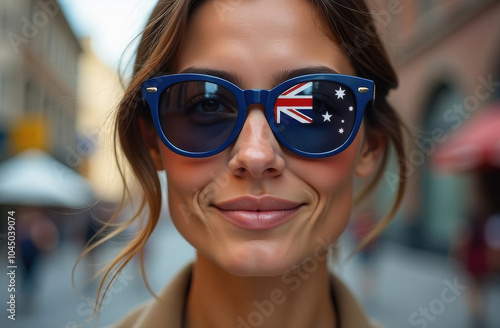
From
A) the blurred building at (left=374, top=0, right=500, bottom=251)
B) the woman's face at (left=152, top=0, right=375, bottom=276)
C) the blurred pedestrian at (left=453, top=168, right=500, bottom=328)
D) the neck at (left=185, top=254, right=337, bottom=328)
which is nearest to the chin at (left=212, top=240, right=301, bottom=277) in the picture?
the woman's face at (left=152, top=0, right=375, bottom=276)

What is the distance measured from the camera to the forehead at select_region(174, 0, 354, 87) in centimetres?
145

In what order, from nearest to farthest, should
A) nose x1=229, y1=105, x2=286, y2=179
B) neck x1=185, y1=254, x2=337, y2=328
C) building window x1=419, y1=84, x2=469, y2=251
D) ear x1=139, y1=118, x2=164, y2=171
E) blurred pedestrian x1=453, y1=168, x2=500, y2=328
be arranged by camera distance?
nose x1=229, y1=105, x2=286, y2=179, neck x1=185, y1=254, x2=337, y2=328, ear x1=139, y1=118, x2=164, y2=171, blurred pedestrian x1=453, y1=168, x2=500, y2=328, building window x1=419, y1=84, x2=469, y2=251

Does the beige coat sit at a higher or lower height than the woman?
lower

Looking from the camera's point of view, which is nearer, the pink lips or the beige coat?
the pink lips

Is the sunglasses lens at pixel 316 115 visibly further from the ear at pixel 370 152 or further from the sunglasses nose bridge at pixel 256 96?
the ear at pixel 370 152

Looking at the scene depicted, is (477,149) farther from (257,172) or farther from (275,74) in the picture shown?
(257,172)

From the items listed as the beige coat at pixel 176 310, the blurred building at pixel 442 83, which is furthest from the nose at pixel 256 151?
the blurred building at pixel 442 83

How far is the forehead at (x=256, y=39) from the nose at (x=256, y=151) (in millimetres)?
122

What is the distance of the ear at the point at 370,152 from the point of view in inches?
69.4

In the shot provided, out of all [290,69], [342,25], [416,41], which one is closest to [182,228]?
[290,69]

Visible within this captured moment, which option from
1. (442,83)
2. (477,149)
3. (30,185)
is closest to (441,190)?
(442,83)

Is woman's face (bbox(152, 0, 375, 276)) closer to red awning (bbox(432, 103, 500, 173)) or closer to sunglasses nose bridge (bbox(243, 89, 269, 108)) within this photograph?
sunglasses nose bridge (bbox(243, 89, 269, 108))

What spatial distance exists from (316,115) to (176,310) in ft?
2.54

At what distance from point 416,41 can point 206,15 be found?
51.3ft
